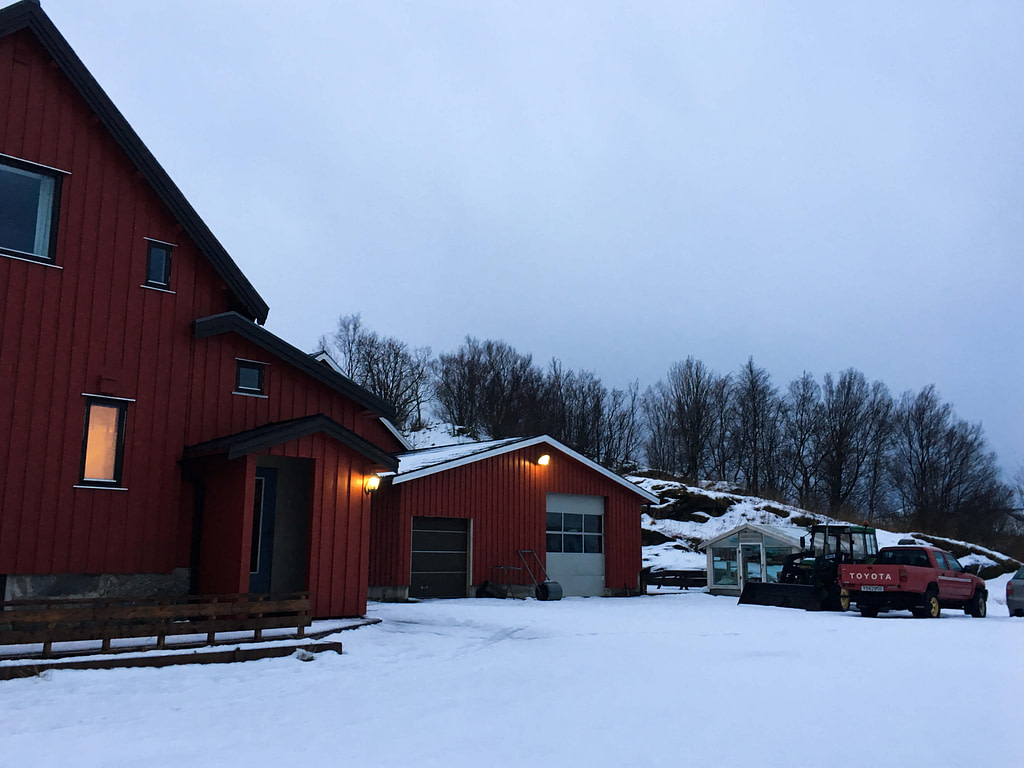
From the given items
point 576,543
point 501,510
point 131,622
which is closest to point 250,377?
point 131,622

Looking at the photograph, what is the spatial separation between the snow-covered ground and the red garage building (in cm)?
832

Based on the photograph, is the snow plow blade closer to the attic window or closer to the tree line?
the attic window

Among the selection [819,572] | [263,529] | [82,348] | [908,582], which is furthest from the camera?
[819,572]

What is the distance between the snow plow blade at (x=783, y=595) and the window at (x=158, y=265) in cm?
1675

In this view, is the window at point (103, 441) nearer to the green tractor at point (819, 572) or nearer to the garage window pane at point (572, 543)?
the garage window pane at point (572, 543)

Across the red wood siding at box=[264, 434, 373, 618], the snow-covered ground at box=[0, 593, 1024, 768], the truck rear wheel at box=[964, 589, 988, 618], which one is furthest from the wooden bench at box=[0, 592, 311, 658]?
the truck rear wheel at box=[964, 589, 988, 618]

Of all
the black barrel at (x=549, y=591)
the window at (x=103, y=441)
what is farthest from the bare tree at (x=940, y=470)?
the window at (x=103, y=441)

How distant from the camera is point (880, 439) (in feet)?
200

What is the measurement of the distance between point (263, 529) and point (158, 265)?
5.15 meters

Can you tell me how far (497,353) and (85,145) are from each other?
58.0m

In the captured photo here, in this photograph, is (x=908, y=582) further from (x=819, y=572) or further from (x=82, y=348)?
(x=82, y=348)

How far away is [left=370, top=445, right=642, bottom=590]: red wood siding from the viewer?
22.1 m

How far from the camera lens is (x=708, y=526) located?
39.3m

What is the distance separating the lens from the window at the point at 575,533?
25750 mm
